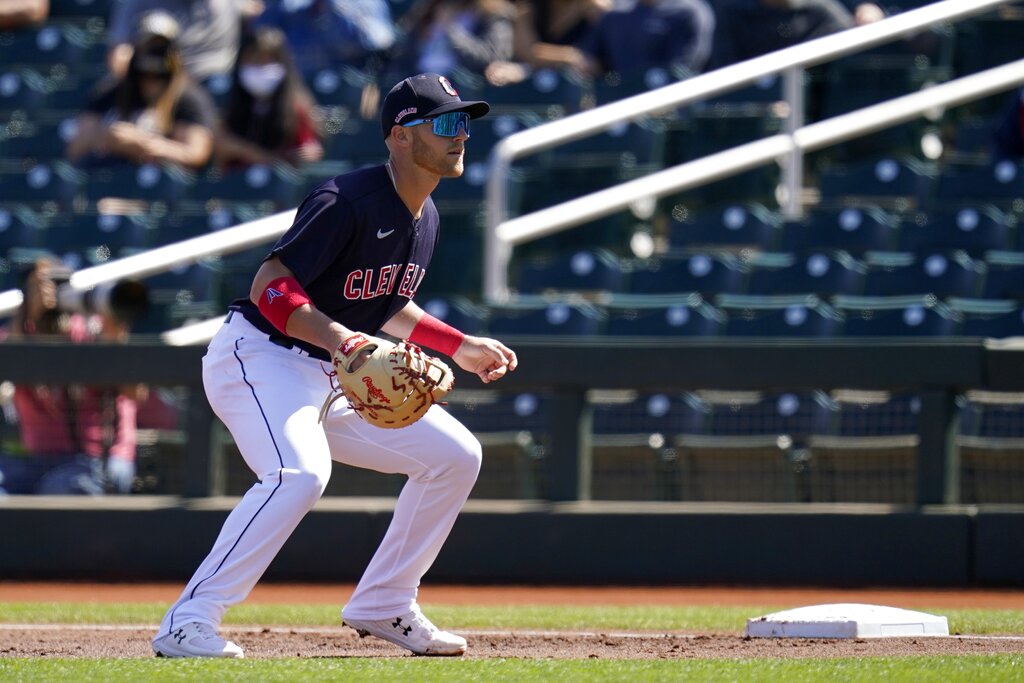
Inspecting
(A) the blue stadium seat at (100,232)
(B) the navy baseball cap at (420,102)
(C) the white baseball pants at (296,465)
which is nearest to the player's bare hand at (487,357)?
(C) the white baseball pants at (296,465)

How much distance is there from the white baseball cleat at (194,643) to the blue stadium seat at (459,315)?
4.37m

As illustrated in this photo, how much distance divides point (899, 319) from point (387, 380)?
4.57 meters

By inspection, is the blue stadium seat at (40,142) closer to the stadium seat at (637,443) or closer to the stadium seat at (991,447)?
the stadium seat at (637,443)

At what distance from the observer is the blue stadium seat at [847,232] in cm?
955

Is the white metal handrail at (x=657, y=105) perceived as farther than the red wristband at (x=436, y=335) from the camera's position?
Yes

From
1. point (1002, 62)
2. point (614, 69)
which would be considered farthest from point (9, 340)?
point (1002, 62)

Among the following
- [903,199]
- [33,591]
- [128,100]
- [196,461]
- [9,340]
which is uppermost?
[128,100]

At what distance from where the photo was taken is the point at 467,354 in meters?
4.81

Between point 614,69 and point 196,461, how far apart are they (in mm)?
5210

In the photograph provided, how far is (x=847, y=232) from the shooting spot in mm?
9586

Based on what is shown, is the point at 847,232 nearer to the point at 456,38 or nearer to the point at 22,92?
the point at 456,38

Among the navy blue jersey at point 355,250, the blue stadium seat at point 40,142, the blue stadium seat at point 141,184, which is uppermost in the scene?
the blue stadium seat at point 40,142

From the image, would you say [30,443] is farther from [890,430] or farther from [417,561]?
[890,430]

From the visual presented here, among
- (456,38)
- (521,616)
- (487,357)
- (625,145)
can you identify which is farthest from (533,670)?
(456,38)
